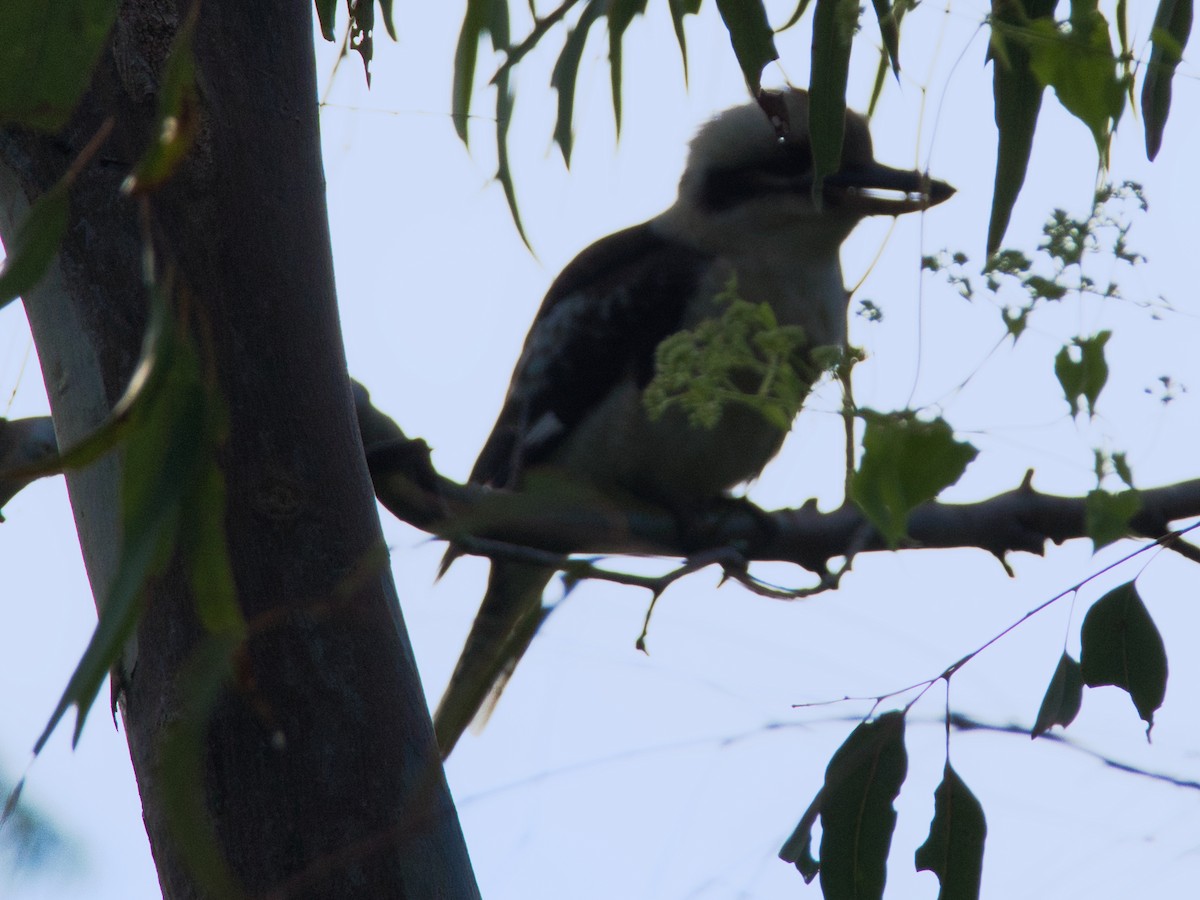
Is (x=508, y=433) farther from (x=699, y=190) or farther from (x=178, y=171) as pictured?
(x=178, y=171)

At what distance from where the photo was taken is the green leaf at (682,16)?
1.79m

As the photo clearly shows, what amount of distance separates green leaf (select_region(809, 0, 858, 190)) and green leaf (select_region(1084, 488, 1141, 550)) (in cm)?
50

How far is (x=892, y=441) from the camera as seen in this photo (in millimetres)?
756

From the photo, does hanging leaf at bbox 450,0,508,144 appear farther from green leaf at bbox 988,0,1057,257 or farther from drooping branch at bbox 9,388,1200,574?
green leaf at bbox 988,0,1057,257

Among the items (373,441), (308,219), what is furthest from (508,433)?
(308,219)

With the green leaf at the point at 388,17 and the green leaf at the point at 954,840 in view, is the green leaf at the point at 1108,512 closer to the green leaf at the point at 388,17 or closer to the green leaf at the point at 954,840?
the green leaf at the point at 954,840

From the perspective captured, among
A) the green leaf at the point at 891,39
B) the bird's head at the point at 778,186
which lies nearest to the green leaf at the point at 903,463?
the green leaf at the point at 891,39

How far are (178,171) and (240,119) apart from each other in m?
0.09

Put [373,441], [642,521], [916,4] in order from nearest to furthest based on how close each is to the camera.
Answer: [916,4] → [373,441] → [642,521]

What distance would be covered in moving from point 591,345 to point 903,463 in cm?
165

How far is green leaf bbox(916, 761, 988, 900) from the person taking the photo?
1.20 meters

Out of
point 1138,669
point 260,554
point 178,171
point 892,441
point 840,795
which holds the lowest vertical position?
point 840,795

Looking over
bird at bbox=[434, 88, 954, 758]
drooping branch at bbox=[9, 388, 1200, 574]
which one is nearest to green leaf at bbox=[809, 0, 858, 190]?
drooping branch at bbox=[9, 388, 1200, 574]

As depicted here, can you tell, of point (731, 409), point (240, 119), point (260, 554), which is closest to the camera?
point (260, 554)
